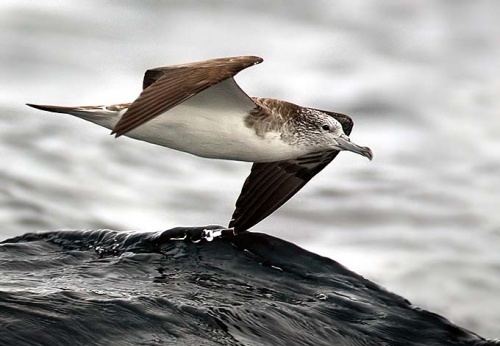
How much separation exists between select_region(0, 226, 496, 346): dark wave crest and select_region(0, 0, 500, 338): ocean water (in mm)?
2374

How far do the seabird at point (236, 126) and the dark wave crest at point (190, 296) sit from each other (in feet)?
2.16

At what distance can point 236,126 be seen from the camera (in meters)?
8.66

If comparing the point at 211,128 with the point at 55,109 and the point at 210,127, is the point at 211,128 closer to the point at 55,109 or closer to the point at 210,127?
the point at 210,127

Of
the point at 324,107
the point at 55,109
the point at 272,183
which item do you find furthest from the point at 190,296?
the point at 324,107

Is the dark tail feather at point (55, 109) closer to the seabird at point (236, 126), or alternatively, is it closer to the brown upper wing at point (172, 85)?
the seabird at point (236, 126)

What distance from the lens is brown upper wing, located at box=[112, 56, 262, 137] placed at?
728 centimetres

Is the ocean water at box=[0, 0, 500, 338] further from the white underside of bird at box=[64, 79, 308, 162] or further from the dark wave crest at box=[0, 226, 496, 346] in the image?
the white underside of bird at box=[64, 79, 308, 162]

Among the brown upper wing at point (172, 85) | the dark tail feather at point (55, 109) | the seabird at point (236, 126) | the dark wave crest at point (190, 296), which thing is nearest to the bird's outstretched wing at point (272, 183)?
the seabird at point (236, 126)

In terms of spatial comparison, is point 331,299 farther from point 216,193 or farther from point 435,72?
point 435,72

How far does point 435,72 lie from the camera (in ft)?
57.2

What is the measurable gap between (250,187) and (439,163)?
5.72m

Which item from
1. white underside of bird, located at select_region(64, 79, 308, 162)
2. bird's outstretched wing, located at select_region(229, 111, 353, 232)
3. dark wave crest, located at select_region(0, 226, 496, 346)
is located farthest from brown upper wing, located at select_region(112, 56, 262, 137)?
bird's outstretched wing, located at select_region(229, 111, 353, 232)

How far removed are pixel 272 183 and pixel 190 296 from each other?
7.44ft

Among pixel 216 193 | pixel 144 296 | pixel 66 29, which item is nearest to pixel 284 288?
pixel 144 296
